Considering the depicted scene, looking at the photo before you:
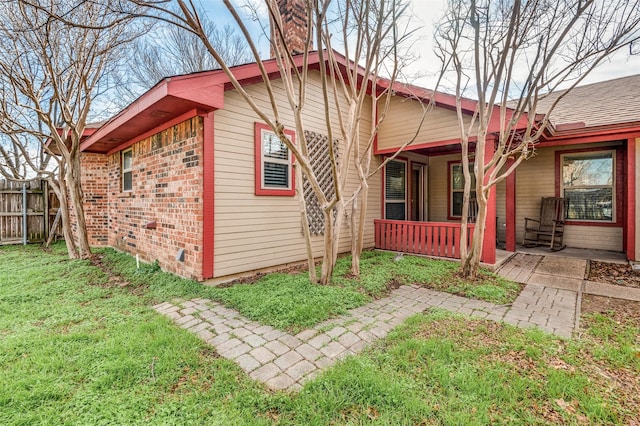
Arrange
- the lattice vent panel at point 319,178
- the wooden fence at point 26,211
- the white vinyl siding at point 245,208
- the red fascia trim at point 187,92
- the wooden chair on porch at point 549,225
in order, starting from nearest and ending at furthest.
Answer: the red fascia trim at point 187,92
the white vinyl siding at point 245,208
the lattice vent panel at point 319,178
the wooden chair on porch at point 549,225
the wooden fence at point 26,211

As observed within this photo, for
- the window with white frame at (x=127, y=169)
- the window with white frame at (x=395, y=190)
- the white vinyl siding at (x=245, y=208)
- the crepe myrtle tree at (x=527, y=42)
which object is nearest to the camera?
the crepe myrtle tree at (x=527, y=42)

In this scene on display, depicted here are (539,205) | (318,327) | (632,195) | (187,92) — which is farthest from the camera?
(539,205)

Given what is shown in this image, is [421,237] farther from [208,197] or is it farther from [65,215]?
[65,215]

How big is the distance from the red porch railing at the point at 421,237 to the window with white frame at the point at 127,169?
5.70 metres

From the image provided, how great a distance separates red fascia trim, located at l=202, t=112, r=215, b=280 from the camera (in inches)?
164

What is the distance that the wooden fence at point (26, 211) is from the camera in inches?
328

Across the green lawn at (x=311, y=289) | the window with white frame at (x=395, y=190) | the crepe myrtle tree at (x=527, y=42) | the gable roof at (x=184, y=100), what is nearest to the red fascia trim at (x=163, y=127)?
the gable roof at (x=184, y=100)

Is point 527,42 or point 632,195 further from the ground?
point 527,42

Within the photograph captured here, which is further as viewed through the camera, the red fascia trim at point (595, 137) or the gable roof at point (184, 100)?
the red fascia trim at point (595, 137)

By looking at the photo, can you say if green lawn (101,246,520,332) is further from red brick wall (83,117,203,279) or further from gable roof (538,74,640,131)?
gable roof (538,74,640,131)

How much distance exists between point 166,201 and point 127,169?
8.40ft

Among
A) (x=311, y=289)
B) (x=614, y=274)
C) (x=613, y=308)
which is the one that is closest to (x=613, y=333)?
(x=613, y=308)

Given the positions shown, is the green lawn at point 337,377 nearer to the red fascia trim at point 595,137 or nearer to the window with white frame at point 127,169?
the window with white frame at point 127,169

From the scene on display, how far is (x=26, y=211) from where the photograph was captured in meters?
8.55
